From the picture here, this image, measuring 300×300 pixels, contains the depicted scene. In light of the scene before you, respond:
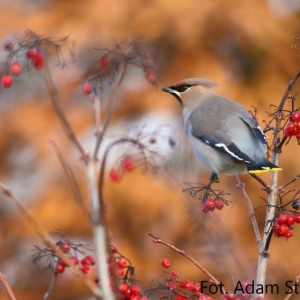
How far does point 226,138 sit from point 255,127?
12cm

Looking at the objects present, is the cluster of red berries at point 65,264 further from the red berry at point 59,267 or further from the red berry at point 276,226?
the red berry at point 276,226

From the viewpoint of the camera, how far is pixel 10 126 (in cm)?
518

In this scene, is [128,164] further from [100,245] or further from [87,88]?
[100,245]

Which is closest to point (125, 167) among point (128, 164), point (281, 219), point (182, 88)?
point (128, 164)

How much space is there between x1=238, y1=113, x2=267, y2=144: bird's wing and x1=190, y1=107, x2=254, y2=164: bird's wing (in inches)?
2.8

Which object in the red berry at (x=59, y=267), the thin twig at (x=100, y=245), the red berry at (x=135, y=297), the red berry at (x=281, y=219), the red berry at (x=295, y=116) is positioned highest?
the red berry at (x=295, y=116)

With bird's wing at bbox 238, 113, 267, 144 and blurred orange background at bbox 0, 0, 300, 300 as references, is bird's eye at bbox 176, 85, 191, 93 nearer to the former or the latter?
bird's wing at bbox 238, 113, 267, 144

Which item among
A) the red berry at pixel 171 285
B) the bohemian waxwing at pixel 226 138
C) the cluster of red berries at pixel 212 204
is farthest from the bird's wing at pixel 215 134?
the red berry at pixel 171 285

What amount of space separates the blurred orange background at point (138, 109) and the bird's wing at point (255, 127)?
200 centimetres

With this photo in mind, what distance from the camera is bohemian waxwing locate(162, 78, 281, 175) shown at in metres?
2.56

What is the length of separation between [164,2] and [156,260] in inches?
68.4

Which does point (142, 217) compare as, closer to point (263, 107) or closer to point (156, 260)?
point (156, 260)

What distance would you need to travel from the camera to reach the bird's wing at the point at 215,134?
261cm

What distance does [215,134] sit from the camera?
9.07 feet
